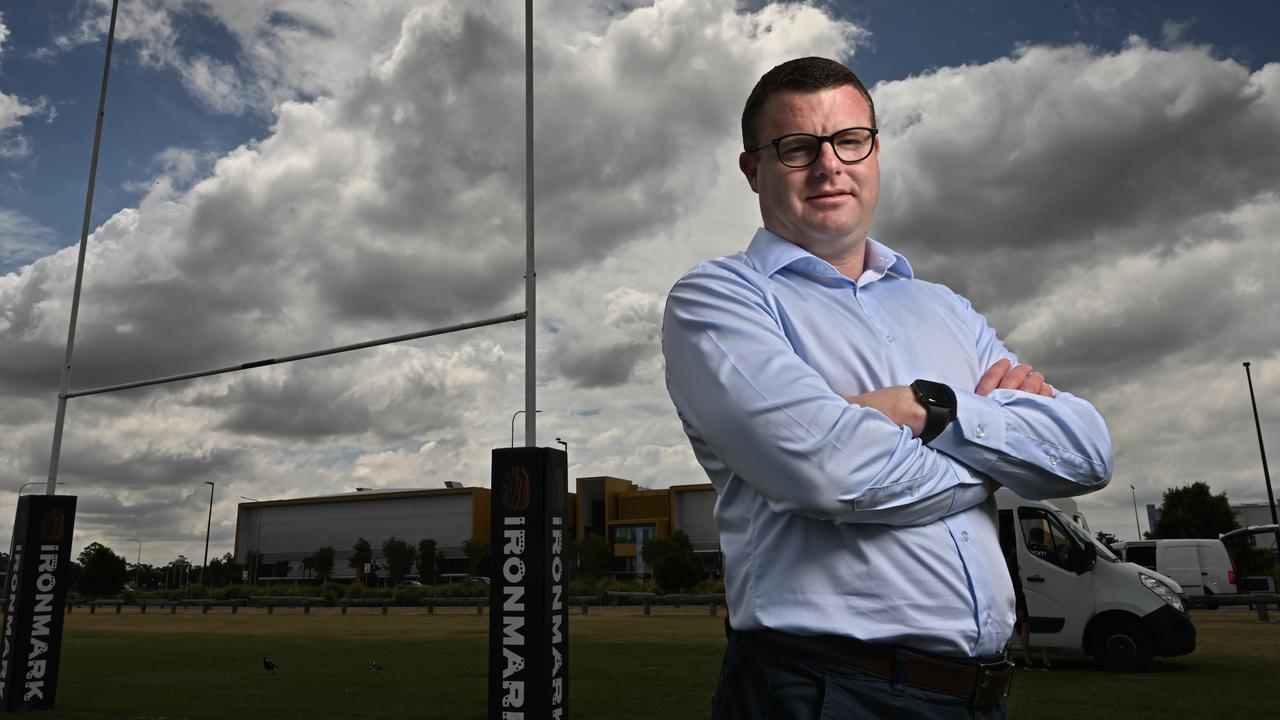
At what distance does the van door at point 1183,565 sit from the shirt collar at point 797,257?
27575 millimetres

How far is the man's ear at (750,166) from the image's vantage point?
2.23 meters

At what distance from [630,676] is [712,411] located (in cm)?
1230

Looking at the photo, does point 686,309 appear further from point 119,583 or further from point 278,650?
point 119,583

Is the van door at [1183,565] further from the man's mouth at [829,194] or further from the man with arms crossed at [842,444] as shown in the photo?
the man's mouth at [829,194]

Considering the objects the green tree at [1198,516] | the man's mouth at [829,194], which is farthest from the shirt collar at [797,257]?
the green tree at [1198,516]

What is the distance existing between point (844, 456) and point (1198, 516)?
180ft

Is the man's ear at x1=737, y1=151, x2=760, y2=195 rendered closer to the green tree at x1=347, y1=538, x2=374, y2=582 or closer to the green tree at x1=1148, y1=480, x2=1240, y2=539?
the green tree at x1=1148, y1=480, x2=1240, y2=539

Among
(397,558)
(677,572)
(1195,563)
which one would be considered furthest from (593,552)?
(1195,563)

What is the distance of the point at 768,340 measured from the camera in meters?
1.94

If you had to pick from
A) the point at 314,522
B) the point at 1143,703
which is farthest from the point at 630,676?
the point at 314,522

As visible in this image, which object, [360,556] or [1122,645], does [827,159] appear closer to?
[1122,645]

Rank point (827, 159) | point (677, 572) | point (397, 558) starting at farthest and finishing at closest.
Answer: point (397, 558)
point (677, 572)
point (827, 159)

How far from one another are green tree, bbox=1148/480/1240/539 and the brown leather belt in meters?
53.2

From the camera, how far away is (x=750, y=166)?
2.27m
